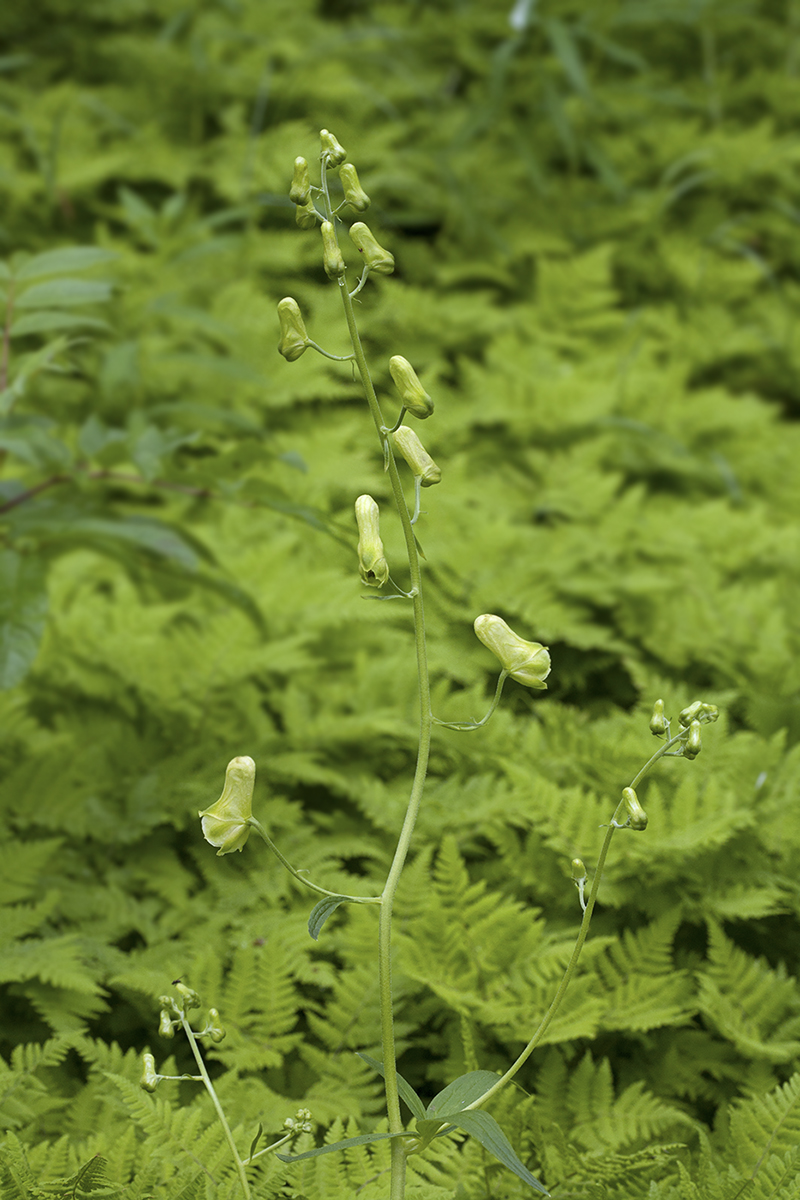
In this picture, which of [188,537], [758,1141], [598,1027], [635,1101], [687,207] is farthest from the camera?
[687,207]

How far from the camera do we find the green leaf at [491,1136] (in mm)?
795

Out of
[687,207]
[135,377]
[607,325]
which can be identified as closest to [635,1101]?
[135,377]

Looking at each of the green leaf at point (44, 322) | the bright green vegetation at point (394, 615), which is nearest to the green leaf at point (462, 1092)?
the bright green vegetation at point (394, 615)

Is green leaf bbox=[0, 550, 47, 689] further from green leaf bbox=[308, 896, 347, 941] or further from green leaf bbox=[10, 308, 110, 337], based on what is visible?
green leaf bbox=[308, 896, 347, 941]

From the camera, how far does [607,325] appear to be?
3.43 m

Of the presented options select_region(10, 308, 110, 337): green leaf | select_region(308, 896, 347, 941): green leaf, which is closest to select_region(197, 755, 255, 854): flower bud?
select_region(308, 896, 347, 941): green leaf

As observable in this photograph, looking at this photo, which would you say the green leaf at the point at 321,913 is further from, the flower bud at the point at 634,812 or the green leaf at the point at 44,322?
the green leaf at the point at 44,322

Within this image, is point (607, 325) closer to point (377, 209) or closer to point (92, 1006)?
point (377, 209)

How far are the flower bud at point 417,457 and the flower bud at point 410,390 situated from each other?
24 millimetres

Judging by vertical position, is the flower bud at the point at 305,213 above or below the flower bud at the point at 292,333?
above

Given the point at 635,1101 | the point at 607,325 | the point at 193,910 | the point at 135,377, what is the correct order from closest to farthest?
the point at 635,1101 → the point at 193,910 → the point at 135,377 → the point at 607,325

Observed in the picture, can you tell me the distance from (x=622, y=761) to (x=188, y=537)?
35.7 inches

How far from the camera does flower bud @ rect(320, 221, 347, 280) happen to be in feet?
3.06

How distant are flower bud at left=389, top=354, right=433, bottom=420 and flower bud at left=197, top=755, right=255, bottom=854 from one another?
1.26 ft
